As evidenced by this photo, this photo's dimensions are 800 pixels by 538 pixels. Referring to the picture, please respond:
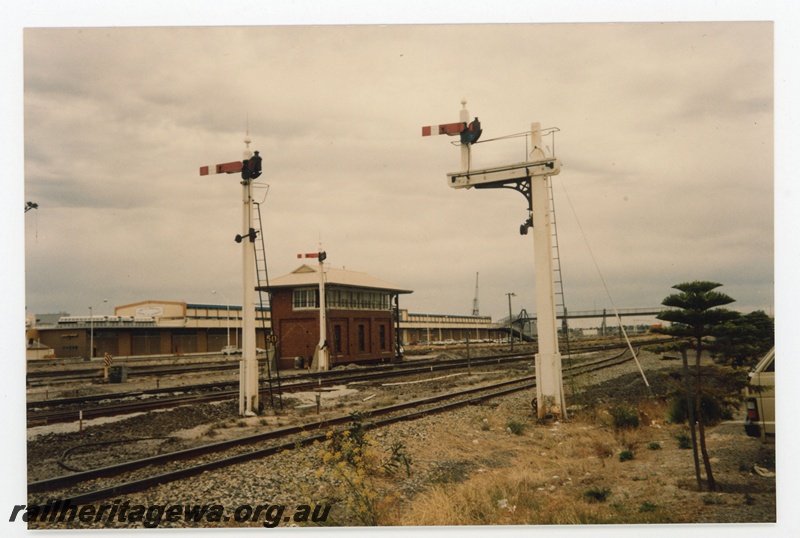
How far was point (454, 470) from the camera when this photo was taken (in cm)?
793

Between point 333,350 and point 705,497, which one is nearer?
point 705,497

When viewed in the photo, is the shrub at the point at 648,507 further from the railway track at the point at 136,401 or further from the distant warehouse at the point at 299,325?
the distant warehouse at the point at 299,325

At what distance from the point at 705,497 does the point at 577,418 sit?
375 centimetres

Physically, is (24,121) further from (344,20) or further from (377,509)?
(377,509)

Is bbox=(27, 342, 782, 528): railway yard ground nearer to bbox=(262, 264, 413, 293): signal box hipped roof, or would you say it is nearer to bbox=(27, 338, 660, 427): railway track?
bbox=(27, 338, 660, 427): railway track

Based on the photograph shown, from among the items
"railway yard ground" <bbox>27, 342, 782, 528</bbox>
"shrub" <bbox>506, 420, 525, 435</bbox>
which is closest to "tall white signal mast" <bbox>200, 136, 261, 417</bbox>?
"railway yard ground" <bbox>27, 342, 782, 528</bbox>

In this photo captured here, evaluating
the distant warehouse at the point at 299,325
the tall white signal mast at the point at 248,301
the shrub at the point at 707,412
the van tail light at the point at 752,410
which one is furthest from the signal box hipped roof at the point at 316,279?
the van tail light at the point at 752,410

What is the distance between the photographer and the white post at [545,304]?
10.4m

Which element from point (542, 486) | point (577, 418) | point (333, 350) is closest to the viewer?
point (542, 486)

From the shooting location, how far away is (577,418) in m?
10.6

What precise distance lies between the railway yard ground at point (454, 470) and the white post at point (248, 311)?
2.33 feet

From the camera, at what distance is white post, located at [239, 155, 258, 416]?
436 inches

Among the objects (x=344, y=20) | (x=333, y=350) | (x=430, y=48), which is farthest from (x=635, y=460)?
(x=333, y=350)
